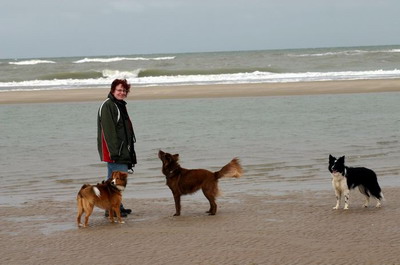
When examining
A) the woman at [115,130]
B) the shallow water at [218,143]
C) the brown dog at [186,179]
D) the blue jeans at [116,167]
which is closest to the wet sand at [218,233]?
the brown dog at [186,179]

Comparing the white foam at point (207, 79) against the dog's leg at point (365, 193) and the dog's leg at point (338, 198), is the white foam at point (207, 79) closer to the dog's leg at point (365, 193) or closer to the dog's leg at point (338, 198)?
the dog's leg at point (365, 193)

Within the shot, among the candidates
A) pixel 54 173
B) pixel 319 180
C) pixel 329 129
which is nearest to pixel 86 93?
pixel 329 129

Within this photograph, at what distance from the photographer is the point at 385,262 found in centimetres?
554

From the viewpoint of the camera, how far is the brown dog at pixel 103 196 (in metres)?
7.38

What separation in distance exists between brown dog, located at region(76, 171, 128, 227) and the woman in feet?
1.09

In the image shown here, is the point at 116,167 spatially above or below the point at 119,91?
below

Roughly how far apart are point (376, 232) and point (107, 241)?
268cm

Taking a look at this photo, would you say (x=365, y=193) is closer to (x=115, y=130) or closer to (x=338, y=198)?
(x=338, y=198)

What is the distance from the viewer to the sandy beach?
5910mm

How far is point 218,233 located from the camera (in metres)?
6.80

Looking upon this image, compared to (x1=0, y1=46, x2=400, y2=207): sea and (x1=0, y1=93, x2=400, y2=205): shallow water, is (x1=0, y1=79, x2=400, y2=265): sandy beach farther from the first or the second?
(x1=0, y1=93, x2=400, y2=205): shallow water

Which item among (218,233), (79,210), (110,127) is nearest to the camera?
(218,233)

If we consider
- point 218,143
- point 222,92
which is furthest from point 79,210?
point 222,92

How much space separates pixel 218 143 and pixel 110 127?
6.28m
